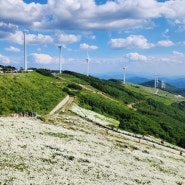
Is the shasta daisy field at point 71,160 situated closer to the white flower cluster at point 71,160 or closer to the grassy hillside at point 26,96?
the white flower cluster at point 71,160

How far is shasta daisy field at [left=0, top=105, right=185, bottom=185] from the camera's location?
114 feet

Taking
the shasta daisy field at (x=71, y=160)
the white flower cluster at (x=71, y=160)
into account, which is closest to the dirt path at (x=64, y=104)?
the shasta daisy field at (x=71, y=160)

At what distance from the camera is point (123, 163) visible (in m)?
47.1

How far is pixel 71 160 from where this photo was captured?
42562 millimetres

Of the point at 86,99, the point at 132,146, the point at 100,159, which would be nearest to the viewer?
the point at 100,159

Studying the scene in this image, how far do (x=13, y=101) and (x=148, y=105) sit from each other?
370 feet

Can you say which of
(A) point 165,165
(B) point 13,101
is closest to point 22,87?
(B) point 13,101

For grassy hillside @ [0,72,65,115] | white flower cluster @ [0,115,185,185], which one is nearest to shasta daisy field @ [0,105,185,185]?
white flower cluster @ [0,115,185,185]

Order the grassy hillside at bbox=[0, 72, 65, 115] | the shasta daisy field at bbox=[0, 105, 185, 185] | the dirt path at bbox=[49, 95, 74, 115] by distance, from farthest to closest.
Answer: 1. the dirt path at bbox=[49, 95, 74, 115]
2. the grassy hillside at bbox=[0, 72, 65, 115]
3. the shasta daisy field at bbox=[0, 105, 185, 185]

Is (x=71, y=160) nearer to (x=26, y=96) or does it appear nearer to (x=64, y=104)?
(x=26, y=96)

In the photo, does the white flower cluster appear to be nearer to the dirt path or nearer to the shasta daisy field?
the shasta daisy field

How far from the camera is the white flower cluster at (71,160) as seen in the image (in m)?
34.8

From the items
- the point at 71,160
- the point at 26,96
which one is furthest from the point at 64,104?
the point at 71,160

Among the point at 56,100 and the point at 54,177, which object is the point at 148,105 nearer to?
the point at 56,100
